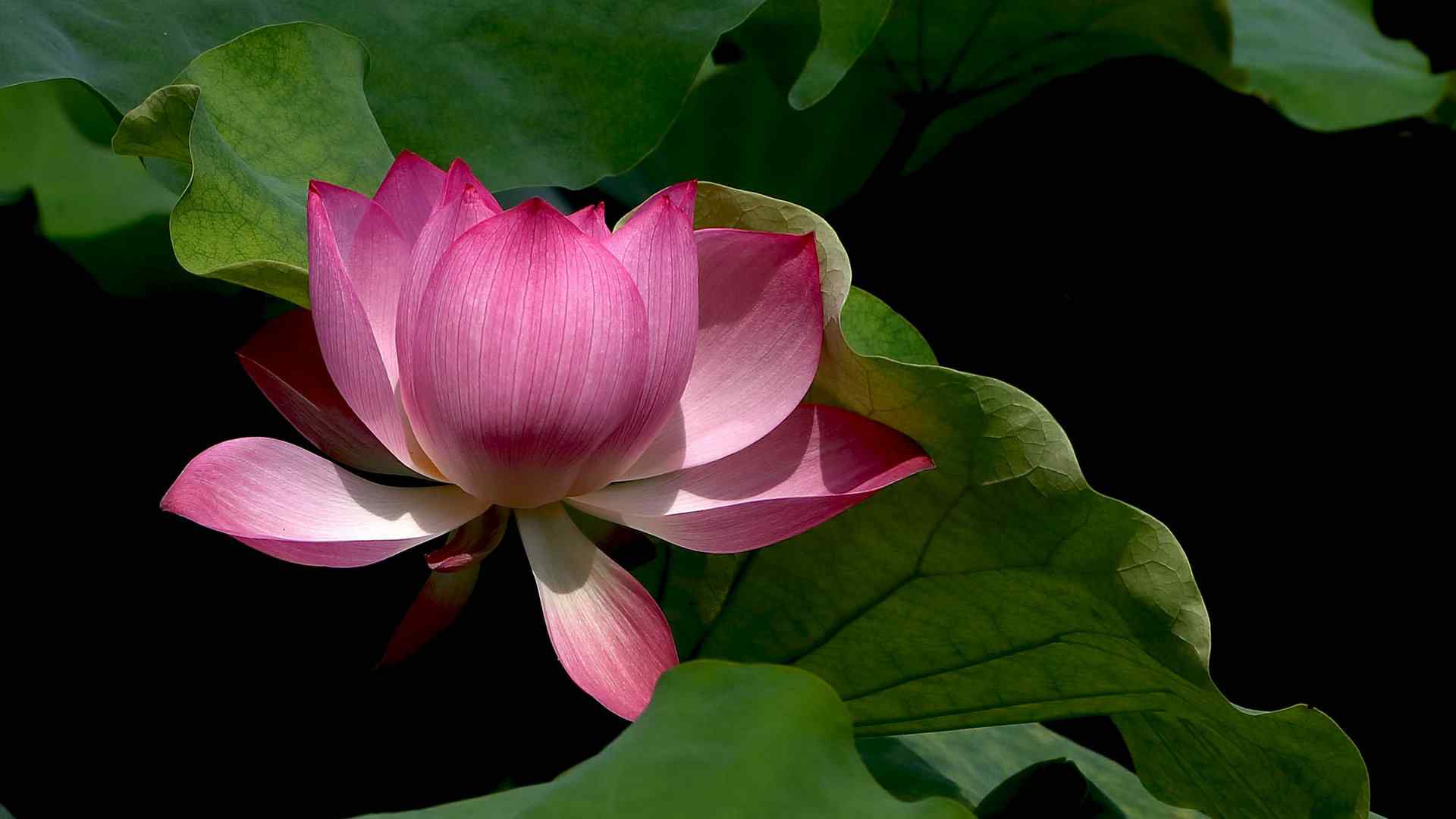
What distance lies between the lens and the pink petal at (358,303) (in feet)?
1.84

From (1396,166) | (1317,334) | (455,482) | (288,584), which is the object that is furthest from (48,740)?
(1396,166)

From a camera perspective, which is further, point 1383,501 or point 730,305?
point 1383,501

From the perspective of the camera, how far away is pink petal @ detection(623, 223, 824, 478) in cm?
64

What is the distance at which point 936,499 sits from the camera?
68cm

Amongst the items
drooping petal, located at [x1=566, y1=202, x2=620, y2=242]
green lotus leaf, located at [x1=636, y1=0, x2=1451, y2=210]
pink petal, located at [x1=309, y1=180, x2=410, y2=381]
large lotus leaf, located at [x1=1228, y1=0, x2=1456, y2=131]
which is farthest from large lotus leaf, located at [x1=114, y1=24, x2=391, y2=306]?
large lotus leaf, located at [x1=1228, y1=0, x2=1456, y2=131]

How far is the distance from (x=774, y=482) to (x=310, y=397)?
0.76ft

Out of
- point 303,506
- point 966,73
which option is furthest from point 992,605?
point 966,73

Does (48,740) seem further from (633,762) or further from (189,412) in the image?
(633,762)

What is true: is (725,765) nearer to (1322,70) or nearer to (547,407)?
(547,407)

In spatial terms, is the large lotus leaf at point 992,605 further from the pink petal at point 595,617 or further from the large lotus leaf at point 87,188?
the large lotus leaf at point 87,188

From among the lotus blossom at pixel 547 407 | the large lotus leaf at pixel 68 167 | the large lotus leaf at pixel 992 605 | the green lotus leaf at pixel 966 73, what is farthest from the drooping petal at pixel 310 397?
the green lotus leaf at pixel 966 73

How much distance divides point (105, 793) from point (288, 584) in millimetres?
156

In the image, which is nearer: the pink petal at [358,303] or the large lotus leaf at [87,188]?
the pink petal at [358,303]

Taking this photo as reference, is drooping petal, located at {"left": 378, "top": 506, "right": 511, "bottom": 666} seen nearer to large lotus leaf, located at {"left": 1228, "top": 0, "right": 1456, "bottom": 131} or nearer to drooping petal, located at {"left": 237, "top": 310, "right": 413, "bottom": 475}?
drooping petal, located at {"left": 237, "top": 310, "right": 413, "bottom": 475}
